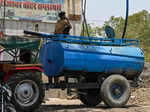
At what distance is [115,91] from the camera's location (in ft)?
35.6

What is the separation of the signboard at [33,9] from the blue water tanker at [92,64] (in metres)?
11.7

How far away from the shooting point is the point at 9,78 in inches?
330

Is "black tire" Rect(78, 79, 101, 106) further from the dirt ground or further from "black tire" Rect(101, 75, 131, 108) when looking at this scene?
"black tire" Rect(101, 75, 131, 108)

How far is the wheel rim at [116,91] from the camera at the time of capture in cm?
1081

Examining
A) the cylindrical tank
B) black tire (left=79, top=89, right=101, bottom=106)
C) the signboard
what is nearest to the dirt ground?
black tire (left=79, top=89, right=101, bottom=106)

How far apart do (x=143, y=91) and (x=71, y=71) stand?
6.48 m

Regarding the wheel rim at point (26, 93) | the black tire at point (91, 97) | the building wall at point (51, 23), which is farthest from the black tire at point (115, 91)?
the building wall at point (51, 23)

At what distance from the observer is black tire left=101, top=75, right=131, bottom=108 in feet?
34.6

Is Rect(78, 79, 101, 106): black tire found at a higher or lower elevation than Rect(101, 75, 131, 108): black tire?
lower

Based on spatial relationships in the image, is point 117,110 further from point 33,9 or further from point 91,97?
point 33,9

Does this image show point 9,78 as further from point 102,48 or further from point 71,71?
point 102,48

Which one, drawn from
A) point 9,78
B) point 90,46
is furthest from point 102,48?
point 9,78

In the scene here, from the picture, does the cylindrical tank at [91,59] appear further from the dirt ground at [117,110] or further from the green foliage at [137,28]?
the green foliage at [137,28]

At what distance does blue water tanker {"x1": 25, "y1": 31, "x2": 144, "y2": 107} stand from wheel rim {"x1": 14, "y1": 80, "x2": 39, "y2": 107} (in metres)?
1.26
